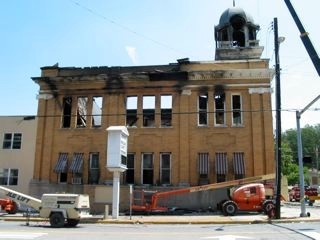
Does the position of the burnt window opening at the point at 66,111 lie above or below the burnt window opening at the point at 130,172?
above

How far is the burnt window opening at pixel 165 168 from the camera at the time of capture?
98.9ft

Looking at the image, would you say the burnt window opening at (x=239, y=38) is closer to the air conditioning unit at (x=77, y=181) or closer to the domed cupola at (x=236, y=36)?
the domed cupola at (x=236, y=36)

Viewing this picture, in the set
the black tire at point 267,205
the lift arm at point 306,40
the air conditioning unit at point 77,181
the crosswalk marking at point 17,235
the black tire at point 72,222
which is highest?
the lift arm at point 306,40

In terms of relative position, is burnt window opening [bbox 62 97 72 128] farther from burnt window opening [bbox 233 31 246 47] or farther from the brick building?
burnt window opening [bbox 233 31 246 47]

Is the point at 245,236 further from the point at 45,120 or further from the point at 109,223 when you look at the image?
the point at 45,120

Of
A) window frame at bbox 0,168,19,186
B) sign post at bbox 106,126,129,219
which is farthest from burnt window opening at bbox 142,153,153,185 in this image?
window frame at bbox 0,168,19,186

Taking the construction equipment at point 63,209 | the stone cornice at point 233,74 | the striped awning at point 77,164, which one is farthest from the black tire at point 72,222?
the stone cornice at point 233,74

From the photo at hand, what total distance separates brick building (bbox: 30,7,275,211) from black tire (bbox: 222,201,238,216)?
171 inches

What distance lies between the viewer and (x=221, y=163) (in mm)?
29391

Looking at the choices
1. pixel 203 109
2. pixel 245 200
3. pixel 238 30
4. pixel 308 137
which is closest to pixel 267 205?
pixel 245 200

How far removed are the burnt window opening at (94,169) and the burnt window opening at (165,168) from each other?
483 cm

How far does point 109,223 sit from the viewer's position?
21828mm

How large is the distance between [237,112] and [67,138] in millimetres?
13145

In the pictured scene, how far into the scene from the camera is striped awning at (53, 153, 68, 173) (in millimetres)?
30781
